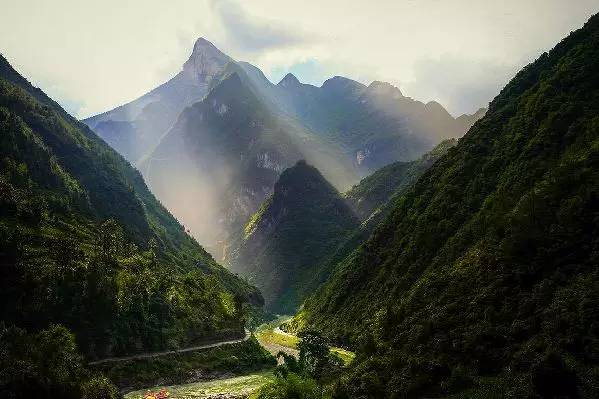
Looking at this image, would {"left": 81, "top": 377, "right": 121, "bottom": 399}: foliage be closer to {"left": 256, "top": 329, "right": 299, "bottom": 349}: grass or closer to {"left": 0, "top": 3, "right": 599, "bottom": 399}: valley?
{"left": 0, "top": 3, "right": 599, "bottom": 399}: valley

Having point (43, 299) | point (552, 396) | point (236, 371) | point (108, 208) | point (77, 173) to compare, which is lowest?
point (552, 396)

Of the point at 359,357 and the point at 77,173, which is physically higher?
the point at 77,173

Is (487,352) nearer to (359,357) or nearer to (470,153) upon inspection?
(359,357)

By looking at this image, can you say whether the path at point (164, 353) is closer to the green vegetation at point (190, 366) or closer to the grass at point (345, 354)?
the green vegetation at point (190, 366)

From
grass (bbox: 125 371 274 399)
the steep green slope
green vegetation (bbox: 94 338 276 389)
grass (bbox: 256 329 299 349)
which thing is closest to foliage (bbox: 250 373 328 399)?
grass (bbox: 125 371 274 399)

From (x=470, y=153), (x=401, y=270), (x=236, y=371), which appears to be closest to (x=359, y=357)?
(x=401, y=270)

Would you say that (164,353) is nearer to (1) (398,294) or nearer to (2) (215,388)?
(2) (215,388)

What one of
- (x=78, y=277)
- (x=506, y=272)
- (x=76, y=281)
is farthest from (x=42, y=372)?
(x=506, y=272)
